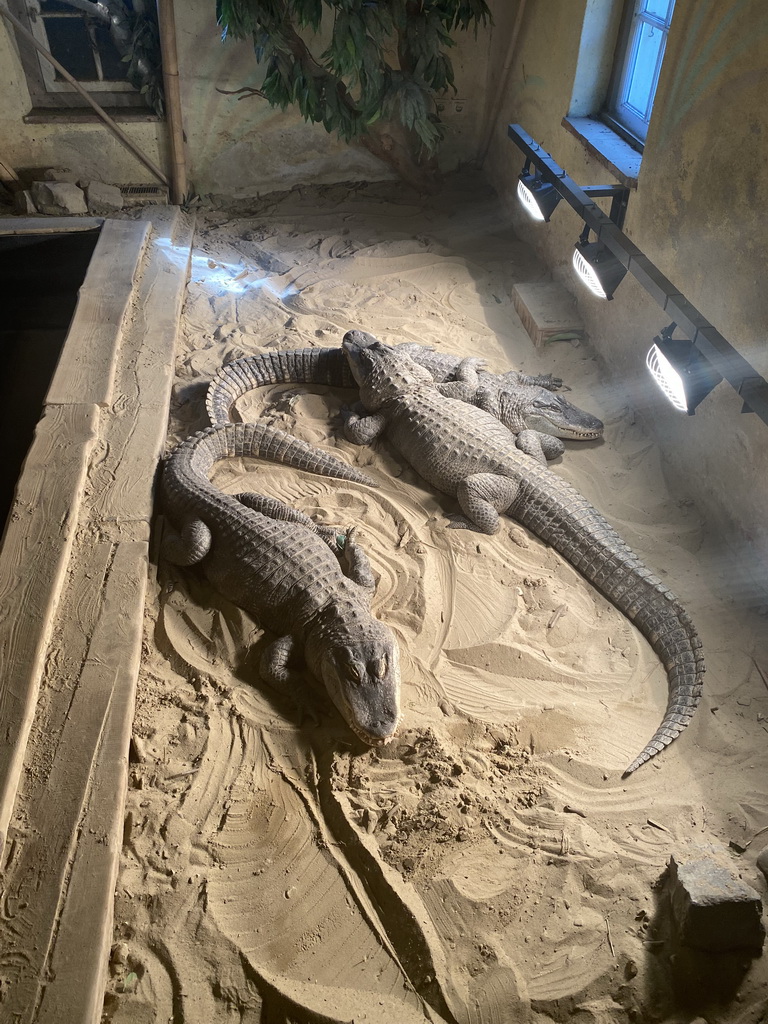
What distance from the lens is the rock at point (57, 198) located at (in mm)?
6676

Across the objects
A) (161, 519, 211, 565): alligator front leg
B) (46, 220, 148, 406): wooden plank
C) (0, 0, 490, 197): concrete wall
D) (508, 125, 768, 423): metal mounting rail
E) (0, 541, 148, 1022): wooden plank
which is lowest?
(161, 519, 211, 565): alligator front leg

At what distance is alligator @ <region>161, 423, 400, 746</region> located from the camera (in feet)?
9.02

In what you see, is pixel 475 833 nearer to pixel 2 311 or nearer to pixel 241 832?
pixel 241 832

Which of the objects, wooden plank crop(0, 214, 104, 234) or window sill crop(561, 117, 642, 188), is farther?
wooden plank crop(0, 214, 104, 234)

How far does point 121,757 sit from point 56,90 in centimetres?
687

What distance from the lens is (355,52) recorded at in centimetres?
571

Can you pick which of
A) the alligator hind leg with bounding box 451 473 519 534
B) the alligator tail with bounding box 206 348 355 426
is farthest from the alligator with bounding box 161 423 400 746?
the alligator tail with bounding box 206 348 355 426

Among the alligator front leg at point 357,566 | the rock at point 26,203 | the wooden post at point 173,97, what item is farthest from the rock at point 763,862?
the rock at point 26,203

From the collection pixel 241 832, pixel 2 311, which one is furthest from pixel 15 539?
pixel 2 311

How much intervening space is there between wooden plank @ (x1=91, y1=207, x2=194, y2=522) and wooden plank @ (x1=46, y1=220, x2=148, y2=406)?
89 millimetres

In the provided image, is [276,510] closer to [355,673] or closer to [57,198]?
[355,673]

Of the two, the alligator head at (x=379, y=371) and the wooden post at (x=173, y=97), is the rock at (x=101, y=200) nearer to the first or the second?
the wooden post at (x=173, y=97)

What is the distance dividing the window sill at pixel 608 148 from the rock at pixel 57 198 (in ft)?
14.5

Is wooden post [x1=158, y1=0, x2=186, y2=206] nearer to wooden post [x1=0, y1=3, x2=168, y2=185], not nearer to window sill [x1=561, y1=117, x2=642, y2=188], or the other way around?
wooden post [x1=0, y1=3, x2=168, y2=185]
